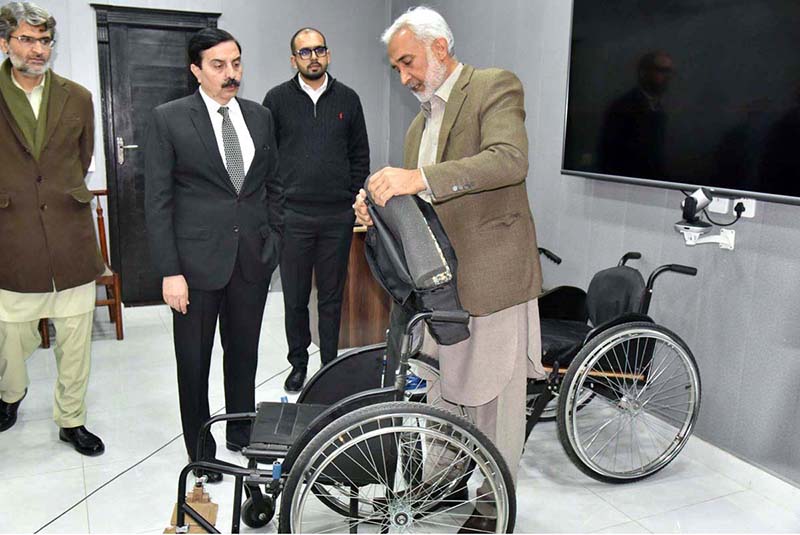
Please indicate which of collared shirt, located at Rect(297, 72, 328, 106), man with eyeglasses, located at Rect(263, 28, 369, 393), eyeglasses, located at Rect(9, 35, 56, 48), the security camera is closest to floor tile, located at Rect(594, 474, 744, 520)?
the security camera

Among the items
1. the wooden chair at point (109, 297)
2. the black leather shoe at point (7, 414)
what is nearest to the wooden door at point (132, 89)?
the wooden chair at point (109, 297)

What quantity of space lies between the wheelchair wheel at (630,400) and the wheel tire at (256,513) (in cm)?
96

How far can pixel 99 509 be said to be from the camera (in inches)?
89.1

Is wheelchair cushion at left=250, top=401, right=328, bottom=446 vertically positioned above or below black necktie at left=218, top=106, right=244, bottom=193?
below

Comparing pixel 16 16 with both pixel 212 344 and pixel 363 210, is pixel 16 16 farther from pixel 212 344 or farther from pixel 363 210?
pixel 363 210

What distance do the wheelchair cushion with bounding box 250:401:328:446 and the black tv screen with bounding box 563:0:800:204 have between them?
5.34 ft

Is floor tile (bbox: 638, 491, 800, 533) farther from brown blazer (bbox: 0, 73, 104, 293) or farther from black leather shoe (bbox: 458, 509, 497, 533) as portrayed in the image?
brown blazer (bbox: 0, 73, 104, 293)

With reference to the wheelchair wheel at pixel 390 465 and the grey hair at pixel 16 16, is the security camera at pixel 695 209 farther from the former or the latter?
the grey hair at pixel 16 16

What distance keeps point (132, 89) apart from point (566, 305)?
3.21 metres

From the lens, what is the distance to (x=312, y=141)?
10.7 ft

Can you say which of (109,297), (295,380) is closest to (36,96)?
(295,380)

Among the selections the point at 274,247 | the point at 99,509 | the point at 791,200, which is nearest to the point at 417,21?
the point at 274,247

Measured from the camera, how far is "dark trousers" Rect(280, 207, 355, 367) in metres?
3.27

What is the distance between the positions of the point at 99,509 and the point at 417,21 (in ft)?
5.93
